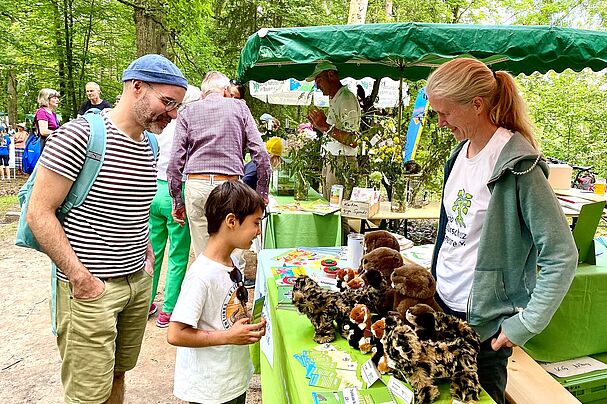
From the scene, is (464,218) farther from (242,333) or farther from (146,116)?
(146,116)

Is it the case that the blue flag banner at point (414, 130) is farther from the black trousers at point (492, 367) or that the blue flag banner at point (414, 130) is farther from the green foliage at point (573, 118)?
the green foliage at point (573, 118)

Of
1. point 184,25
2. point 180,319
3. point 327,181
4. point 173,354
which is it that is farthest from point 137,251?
point 184,25

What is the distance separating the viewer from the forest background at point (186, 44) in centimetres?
712

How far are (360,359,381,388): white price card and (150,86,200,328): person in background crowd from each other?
2326 mm

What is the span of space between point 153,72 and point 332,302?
100 centimetres

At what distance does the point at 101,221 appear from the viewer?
1535 millimetres

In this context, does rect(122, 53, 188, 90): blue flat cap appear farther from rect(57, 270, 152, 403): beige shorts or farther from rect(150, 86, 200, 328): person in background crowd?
rect(150, 86, 200, 328): person in background crowd

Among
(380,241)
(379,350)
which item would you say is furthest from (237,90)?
(379,350)

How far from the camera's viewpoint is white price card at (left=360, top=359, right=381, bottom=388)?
115 centimetres

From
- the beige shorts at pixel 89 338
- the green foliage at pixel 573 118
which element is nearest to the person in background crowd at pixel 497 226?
the beige shorts at pixel 89 338

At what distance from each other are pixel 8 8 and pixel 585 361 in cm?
1063

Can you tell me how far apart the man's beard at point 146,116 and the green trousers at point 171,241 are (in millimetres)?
1734

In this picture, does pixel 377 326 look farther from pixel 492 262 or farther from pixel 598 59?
pixel 598 59

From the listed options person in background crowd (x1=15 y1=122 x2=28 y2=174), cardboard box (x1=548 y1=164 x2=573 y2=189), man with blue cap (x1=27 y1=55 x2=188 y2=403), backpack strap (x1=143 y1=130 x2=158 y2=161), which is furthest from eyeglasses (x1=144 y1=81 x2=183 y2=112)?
person in background crowd (x1=15 y1=122 x2=28 y2=174)
